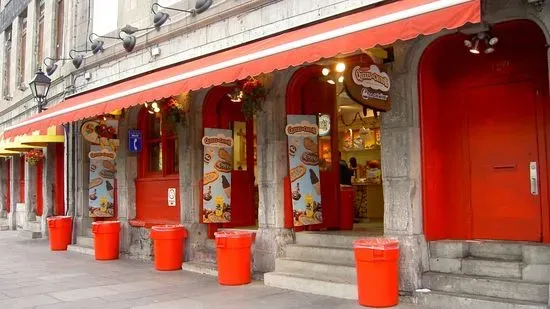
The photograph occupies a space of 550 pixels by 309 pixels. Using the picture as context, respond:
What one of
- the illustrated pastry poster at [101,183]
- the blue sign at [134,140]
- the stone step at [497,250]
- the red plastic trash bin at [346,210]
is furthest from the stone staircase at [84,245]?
the stone step at [497,250]

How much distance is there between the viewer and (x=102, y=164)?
46.9 feet

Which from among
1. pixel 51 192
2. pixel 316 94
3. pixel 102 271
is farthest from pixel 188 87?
pixel 51 192

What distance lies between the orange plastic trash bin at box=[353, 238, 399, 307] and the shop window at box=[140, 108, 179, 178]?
19.9 feet

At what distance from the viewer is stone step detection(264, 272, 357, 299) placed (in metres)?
7.81

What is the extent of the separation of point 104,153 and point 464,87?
8996 millimetres

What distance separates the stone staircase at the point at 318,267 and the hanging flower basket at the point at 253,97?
2.22m

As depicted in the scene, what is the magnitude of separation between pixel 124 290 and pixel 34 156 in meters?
10.4

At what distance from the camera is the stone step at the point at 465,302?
252 inches

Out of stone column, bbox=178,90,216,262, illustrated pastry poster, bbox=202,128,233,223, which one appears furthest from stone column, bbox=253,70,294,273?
stone column, bbox=178,90,216,262

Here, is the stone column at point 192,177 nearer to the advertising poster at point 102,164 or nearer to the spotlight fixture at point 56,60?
the advertising poster at point 102,164

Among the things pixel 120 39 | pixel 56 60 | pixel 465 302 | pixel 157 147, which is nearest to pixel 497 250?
pixel 465 302

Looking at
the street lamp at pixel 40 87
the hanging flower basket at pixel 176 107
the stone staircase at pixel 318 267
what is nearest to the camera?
the stone staircase at pixel 318 267

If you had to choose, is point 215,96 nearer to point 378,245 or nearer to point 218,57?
point 218,57

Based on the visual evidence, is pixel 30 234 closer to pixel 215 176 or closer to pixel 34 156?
pixel 34 156
